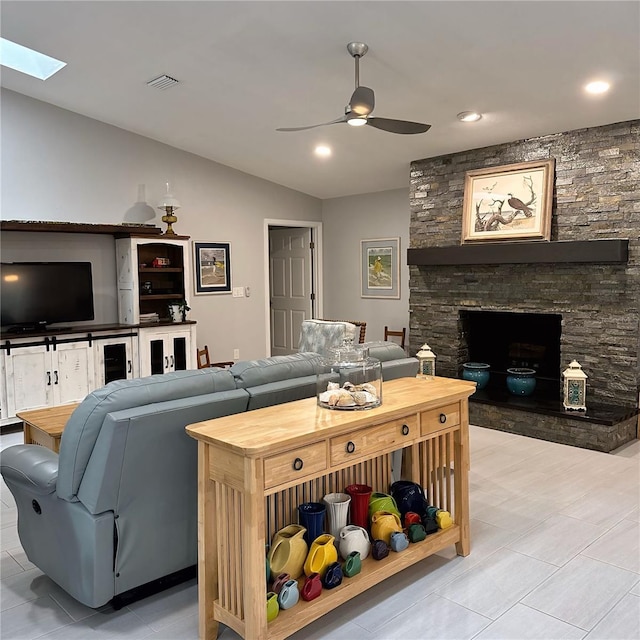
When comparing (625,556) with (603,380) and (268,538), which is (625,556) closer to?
(268,538)

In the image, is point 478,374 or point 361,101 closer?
point 361,101

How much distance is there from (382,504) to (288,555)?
2.00 feet

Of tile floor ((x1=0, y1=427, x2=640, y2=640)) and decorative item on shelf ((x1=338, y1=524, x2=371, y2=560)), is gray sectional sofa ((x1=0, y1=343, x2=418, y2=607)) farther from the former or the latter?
decorative item on shelf ((x1=338, y1=524, x2=371, y2=560))

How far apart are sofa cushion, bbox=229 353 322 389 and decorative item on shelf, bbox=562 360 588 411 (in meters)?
2.67

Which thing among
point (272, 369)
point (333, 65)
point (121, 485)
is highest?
point (333, 65)

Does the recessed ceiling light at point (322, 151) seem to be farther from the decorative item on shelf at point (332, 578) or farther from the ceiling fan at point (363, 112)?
the decorative item on shelf at point (332, 578)

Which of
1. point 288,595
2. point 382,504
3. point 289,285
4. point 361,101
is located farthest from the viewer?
point 289,285

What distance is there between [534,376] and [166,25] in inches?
165

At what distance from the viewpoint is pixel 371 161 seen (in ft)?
21.1

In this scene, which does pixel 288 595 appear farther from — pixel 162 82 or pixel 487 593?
pixel 162 82

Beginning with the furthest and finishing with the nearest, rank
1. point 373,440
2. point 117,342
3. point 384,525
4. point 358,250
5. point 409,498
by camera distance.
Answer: point 358,250 < point 117,342 < point 409,498 < point 384,525 < point 373,440

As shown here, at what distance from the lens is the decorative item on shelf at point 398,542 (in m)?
2.62

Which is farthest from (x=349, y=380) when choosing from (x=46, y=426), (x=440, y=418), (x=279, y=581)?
(x=46, y=426)

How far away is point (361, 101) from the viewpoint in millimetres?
3619
